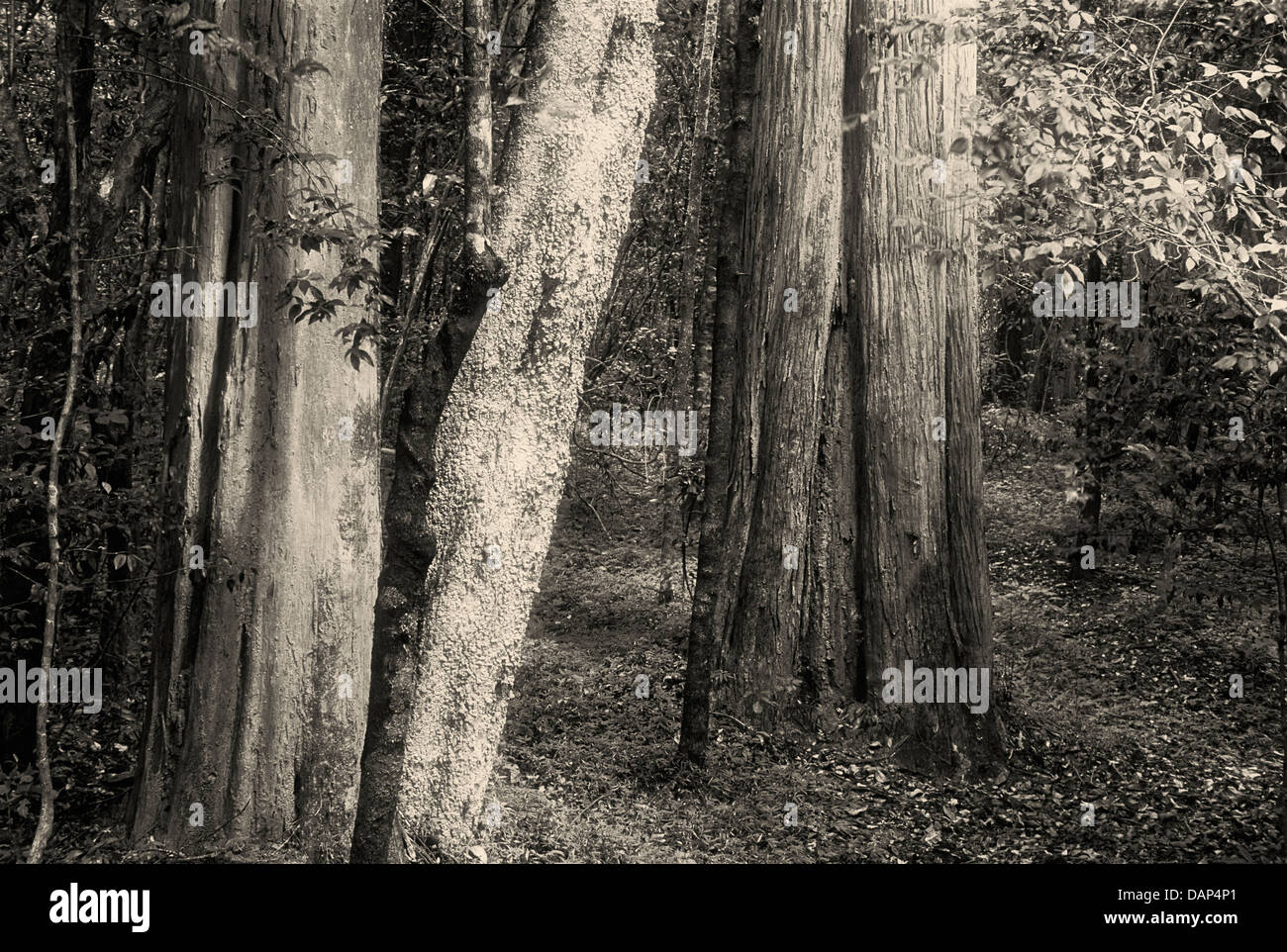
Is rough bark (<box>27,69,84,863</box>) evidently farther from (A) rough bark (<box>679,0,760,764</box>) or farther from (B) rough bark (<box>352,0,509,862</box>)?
(A) rough bark (<box>679,0,760,764</box>)

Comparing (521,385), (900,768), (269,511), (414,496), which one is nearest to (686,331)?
(900,768)

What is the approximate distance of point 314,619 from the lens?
5648mm

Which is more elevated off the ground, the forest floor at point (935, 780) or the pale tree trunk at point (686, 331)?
the pale tree trunk at point (686, 331)

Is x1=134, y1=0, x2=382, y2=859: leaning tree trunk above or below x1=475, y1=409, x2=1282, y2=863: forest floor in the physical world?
above

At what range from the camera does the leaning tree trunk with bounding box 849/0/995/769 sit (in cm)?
733

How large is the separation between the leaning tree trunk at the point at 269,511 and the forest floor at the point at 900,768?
381mm

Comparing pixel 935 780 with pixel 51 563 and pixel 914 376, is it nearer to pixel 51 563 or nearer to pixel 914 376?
pixel 914 376

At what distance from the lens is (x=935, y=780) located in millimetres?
6992

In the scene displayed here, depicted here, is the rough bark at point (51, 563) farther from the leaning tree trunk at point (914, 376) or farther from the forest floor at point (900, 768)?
the leaning tree trunk at point (914, 376)

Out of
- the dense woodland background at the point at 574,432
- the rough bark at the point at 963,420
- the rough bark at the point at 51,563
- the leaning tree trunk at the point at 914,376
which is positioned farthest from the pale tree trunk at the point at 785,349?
the rough bark at the point at 51,563

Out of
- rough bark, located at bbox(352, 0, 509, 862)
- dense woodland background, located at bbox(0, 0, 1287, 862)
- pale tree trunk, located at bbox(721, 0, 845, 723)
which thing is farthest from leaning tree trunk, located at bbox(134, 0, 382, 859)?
pale tree trunk, located at bbox(721, 0, 845, 723)

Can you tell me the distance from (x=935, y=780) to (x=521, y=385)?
13.2ft

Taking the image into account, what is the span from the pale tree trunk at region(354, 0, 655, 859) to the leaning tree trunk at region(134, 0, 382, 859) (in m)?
1.47

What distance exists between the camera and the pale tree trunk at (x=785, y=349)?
7523 millimetres
